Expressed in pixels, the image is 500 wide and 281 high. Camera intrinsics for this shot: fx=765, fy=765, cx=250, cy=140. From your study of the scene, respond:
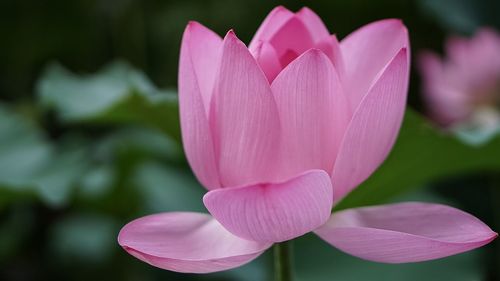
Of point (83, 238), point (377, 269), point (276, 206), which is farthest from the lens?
point (83, 238)

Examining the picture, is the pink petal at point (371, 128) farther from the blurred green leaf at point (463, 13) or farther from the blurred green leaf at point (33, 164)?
the blurred green leaf at point (463, 13)

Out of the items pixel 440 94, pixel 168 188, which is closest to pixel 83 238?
pixel 168 188


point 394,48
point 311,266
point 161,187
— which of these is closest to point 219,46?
point 394,48

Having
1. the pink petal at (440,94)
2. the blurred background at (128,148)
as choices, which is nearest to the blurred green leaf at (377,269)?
the blurred background at (128,148)

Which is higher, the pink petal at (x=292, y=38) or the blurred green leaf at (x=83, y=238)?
the pink petal at (x=292, y=38)

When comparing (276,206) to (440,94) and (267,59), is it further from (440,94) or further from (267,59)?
(440,94)
